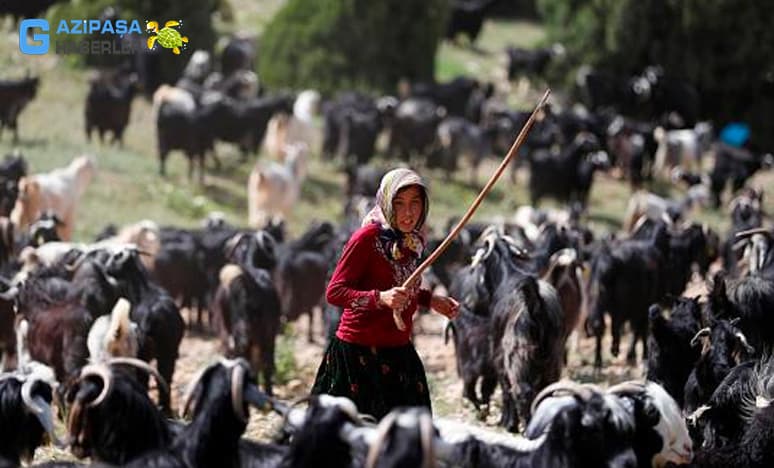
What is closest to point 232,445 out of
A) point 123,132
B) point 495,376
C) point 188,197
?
point 495,376

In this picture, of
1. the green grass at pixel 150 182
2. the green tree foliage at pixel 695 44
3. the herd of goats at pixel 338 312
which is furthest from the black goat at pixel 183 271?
the green tree foliage at pixel 695 44

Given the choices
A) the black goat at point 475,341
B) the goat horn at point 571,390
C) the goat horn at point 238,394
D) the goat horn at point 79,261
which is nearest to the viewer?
the goat horn at point 238,394

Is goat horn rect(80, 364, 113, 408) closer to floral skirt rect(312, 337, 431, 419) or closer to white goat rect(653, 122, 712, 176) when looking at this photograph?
floral skirt rect(312, 337, 431, 419)

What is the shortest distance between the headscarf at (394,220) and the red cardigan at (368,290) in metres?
0.04

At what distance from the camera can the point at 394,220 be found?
218 inches

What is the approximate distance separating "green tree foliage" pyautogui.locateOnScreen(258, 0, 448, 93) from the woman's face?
63.9 ft

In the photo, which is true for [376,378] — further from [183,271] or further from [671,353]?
[183,271]

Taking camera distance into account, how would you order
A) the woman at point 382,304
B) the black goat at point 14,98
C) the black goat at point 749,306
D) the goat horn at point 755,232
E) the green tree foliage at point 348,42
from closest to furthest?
the woman at point 382,304, the black goat at point 749,306, the goat horn at point 755,232, the black goat at point 14,98, the green tree foliage at point 348,42

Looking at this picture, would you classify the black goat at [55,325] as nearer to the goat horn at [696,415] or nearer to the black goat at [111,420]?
the black goat at [111,420]

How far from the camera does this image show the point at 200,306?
12180 millimetres

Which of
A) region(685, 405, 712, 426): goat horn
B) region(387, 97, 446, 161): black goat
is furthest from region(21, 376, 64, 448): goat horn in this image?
region(387, 97, 446, 161): black goat

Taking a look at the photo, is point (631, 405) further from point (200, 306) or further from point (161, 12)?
point (161, 12)

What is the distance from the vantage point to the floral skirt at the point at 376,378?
5.73 meters

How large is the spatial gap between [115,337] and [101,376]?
2.80 meters
